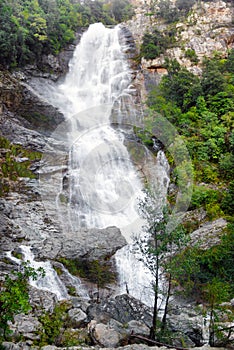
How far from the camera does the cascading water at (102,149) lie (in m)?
15.4

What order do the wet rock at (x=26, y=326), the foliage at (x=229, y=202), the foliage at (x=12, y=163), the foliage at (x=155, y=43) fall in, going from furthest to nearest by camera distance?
the foliage at (x=155, y=43) < the foliage at (x=12, y=163) < the foliage at (x=229, y=202) < the wet rock at (x=26, y=326)

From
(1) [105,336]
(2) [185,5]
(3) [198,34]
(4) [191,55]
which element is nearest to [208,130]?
(4) [191,55]

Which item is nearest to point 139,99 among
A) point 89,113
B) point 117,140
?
point 89,113

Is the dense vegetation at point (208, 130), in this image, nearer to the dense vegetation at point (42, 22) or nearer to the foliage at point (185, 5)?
the foliage at point (185, 5)

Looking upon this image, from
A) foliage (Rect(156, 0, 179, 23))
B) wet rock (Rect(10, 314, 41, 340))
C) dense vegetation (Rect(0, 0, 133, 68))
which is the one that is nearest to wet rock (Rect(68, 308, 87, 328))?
wet rock (Rect(10, 314, 41, 340))

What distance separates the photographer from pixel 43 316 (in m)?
9.03

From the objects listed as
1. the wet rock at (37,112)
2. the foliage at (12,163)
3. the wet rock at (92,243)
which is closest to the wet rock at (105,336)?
the wet rock at (92,243)

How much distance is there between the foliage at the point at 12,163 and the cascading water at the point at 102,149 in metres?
2.39

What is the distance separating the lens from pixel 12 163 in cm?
1759

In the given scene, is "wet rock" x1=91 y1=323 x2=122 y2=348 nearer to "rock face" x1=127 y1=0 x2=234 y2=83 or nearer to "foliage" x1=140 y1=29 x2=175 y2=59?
"rock face" x1=127 y1=0 x2=234 y2=83

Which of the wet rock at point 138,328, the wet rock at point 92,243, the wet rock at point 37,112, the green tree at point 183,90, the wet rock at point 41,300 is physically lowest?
the wet rock at point 138,328

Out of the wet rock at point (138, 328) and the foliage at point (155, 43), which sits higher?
the foliage at point (155, 43)

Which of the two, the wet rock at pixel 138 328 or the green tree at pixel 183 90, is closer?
the wet rock at pixel 138 328

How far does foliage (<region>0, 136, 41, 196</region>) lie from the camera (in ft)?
54.7
